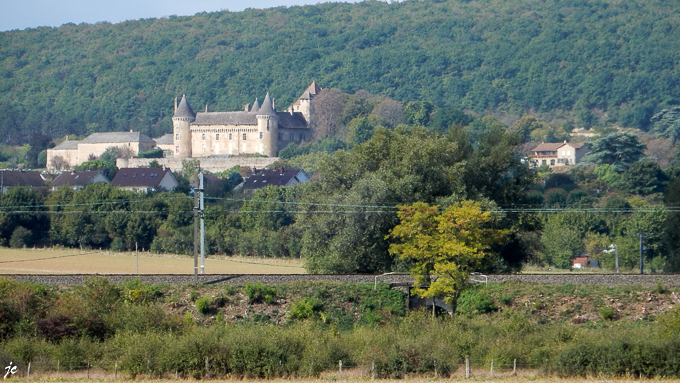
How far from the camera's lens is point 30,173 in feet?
325

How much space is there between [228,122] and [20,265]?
78406 mm

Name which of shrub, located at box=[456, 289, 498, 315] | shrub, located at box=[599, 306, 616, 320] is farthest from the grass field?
shrub, located at box=[599, 306, 616, 320]

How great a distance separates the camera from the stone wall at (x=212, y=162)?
4579 inches

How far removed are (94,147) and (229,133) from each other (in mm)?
22883

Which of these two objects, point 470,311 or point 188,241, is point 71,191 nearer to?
point 188,241

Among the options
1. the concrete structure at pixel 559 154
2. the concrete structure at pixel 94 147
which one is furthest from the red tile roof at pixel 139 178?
the concrete structure at pixel 559 154

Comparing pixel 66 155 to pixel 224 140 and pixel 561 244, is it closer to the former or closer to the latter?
pixel 224 140

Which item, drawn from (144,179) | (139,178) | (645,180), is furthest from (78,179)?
(645,180)

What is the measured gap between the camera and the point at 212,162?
118938mm

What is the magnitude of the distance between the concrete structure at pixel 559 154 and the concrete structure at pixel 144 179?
49.2 m

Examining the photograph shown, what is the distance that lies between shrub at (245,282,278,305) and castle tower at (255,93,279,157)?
93753 millimetres

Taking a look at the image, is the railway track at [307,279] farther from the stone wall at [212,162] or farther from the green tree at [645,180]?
the stone wall at [212,162]

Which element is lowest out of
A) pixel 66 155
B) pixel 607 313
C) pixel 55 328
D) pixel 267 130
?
pixel 55 328

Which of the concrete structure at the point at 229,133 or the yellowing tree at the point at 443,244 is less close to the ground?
the concrete structure at the point at 229,133
